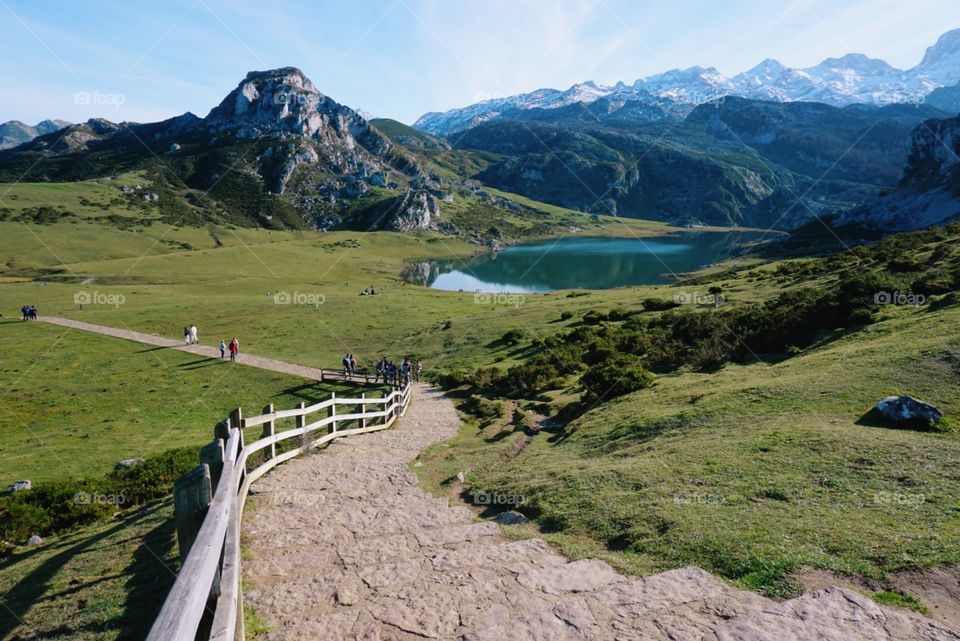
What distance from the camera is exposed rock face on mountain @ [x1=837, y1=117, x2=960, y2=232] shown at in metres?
131

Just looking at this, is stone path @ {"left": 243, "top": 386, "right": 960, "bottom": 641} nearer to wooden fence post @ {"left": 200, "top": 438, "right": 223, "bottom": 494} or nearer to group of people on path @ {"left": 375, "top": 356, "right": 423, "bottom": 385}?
wooden fence post @ {"left": 200, "top": 438, "right": 223, "bottom": 494}

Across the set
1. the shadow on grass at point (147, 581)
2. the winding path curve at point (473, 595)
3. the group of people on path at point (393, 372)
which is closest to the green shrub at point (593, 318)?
the group of people on path at point (393, 372)

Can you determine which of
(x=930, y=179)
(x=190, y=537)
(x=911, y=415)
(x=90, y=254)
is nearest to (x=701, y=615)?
(x=190, y=537)

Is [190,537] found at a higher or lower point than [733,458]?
higher

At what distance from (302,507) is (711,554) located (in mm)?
8060

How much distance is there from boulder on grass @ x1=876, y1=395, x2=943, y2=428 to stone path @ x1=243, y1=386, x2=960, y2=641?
818 centimetres

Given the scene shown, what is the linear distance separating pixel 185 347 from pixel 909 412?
4790 centimetres

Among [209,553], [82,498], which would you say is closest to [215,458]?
[209,553]

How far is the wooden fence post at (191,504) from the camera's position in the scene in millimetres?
5707

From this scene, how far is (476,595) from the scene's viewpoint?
280 inches

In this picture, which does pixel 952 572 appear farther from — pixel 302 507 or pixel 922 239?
pixel 922 239

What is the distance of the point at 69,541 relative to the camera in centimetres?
1140

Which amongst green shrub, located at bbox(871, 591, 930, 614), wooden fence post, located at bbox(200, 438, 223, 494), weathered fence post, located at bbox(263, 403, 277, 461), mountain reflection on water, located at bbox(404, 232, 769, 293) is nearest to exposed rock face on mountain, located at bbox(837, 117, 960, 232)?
mountain reflection on water, located at bbox(404, 232, 769, 293)

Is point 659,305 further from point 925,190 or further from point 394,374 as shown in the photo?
point 925,190
